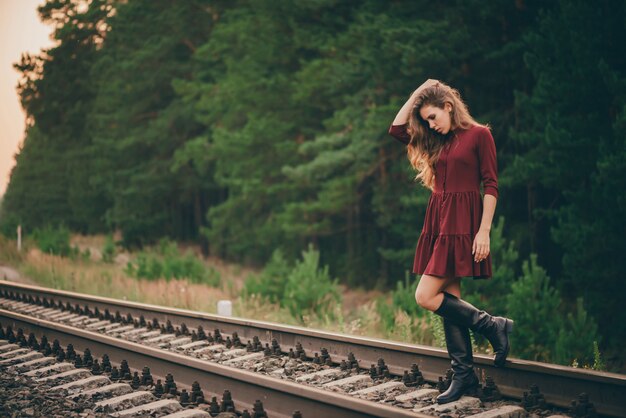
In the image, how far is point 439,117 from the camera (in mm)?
4789

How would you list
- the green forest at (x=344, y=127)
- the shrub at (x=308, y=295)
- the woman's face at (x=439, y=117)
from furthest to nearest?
the green forest at (x=344, y=127) → the shrub at (x=308, y=295) → the woman's face at (x=439, y=117)

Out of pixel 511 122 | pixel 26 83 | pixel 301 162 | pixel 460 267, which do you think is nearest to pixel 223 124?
pixel 301 162

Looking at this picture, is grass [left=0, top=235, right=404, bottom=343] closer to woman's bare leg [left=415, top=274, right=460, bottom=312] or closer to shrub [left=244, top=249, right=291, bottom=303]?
shrub [left=244, top=249, right=291, bottom=303]

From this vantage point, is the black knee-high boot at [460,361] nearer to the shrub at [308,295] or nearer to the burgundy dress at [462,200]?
the burgundy dress at [462,200]

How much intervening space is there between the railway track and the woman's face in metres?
1.66

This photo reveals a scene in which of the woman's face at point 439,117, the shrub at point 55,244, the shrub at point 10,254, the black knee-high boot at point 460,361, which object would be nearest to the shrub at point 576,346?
the black knee-high boot at point 460,361

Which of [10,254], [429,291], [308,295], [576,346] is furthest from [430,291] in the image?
[10,254]

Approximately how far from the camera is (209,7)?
35.1 metres

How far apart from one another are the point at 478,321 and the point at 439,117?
53.7 inches

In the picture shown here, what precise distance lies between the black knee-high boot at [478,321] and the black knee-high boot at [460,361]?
2.6 inches

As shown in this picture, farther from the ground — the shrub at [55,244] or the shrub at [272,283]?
the shrub at [55,244]

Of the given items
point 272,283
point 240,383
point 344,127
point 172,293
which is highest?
point 344,127

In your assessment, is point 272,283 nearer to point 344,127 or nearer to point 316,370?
point 344,127

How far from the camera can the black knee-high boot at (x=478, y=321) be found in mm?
4840
